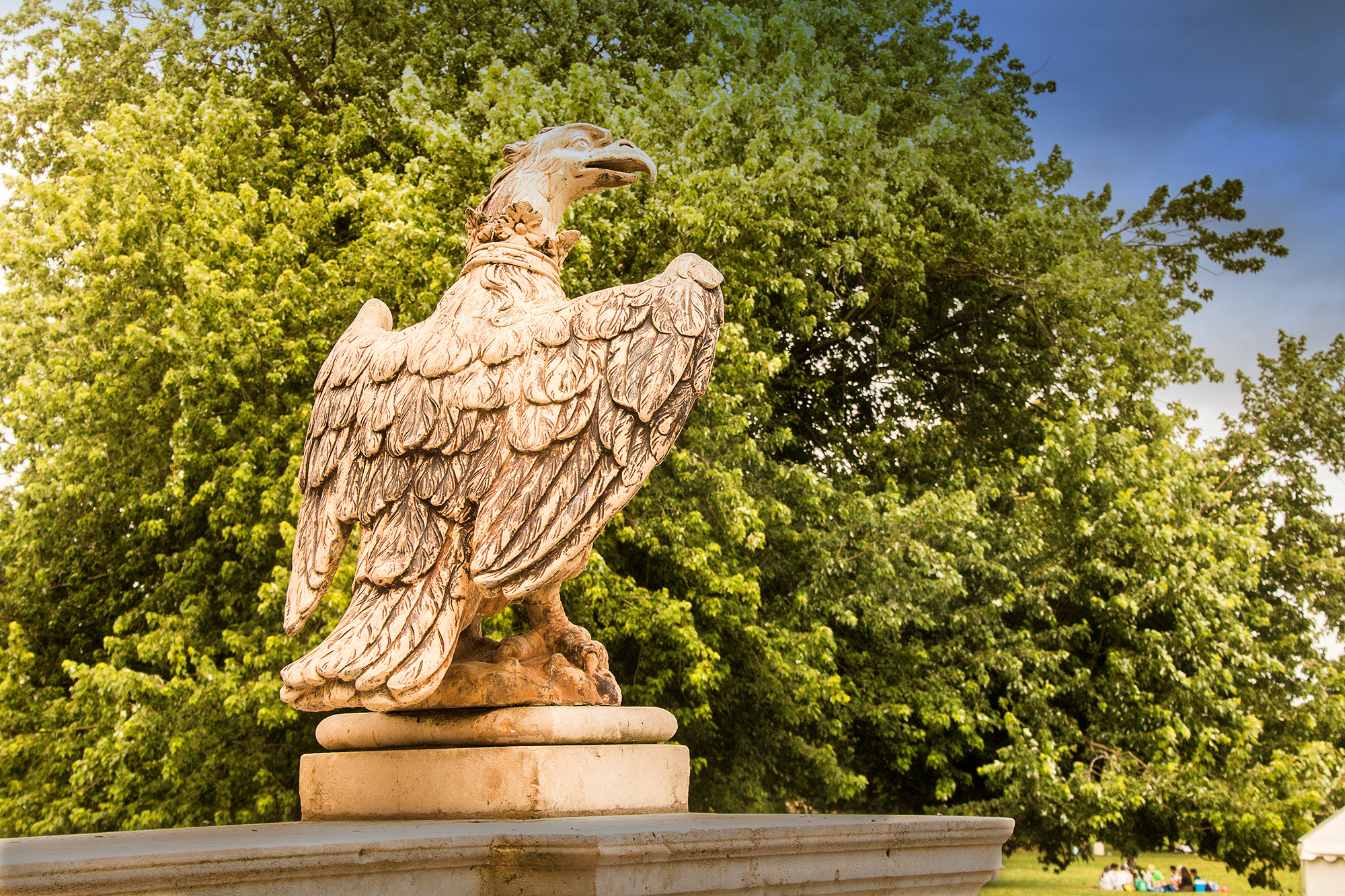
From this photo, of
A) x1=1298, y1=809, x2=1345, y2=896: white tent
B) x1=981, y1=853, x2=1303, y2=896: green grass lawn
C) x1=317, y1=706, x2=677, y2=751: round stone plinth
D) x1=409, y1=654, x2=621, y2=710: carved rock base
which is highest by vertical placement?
x1=409, y1=654, x2=621, y2=710: carved rock base

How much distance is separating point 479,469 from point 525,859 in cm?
131

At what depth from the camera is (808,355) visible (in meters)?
13.1

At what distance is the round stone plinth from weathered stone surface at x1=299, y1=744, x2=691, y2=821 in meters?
0.05

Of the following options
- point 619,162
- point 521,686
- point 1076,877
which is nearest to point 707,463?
point 619,162

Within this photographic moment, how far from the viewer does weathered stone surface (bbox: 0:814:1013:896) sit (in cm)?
221

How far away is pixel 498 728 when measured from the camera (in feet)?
11.2

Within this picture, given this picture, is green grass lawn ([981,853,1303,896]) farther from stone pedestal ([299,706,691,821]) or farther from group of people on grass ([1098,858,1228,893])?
stone pedestal ([299,706,691,821])

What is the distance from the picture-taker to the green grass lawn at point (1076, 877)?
51.1 ft

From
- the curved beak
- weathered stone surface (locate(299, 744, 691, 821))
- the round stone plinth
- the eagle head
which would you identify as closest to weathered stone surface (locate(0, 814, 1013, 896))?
weathered stone surface (locate(299, 744, 691, 821))

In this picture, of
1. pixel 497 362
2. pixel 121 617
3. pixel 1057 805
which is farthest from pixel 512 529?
pixel 1057 805

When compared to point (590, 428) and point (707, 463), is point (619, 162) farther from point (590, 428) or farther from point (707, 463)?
point (707, 463)

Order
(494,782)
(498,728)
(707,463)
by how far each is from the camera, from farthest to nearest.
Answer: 1. (707,463)
2. (498,728)
3. (494,782)

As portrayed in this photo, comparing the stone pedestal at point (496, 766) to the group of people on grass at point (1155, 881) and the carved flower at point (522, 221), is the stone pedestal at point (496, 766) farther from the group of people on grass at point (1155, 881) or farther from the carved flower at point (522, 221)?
the group of people on grass at point (1155, 881)

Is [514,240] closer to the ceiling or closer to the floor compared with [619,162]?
closer to the floor
